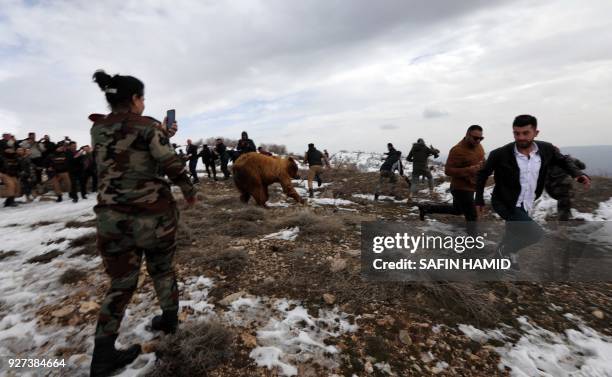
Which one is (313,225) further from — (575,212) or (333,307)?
(575,212)

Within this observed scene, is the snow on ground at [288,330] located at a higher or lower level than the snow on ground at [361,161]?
lower

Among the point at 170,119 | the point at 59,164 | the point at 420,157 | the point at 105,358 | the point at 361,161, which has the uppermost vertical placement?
the point at 170,119

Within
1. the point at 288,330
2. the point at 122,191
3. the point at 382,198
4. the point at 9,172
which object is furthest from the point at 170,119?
the point at 9,172

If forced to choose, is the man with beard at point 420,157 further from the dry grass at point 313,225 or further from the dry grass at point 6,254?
the dry grass at point 6,254

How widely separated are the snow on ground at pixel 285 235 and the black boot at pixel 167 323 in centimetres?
251

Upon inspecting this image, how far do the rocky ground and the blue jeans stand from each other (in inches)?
19.4

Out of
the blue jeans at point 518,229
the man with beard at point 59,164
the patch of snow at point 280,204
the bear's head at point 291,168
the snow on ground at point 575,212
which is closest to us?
the blue jeans at point 518,229

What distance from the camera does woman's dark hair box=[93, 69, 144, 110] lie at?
2154 millimetres

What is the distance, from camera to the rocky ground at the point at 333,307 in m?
2.43

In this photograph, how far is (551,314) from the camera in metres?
3.07

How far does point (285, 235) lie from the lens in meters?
5.23

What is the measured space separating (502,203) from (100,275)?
520cm

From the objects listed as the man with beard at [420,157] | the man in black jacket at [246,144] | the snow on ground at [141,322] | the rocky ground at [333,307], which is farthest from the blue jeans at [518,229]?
the man in black jacket at [246,144]

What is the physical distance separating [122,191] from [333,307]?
2.24 meters
